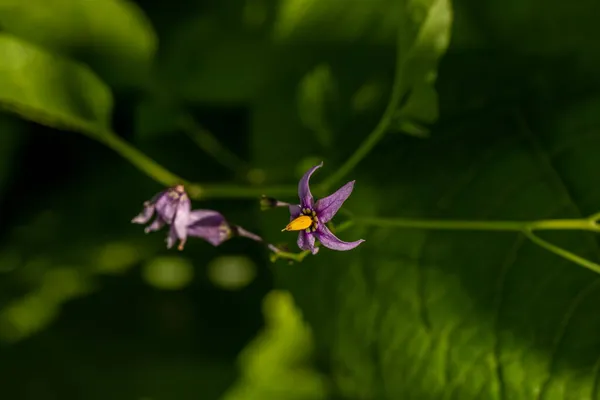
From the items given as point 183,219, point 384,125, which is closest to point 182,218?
point 183,219

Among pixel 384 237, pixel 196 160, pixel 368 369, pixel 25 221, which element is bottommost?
pixel 368 369

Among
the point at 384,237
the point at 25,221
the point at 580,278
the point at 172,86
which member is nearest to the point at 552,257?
the point at 580,278

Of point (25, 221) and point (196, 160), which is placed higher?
point (196, 160)

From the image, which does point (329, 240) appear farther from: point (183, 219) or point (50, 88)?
point (50, 88)

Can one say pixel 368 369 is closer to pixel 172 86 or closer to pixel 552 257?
pixel 552 257

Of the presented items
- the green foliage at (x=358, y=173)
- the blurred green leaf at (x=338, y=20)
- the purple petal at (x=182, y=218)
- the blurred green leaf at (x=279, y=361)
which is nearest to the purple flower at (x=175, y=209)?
the purple petal at (x=182, y=218)
